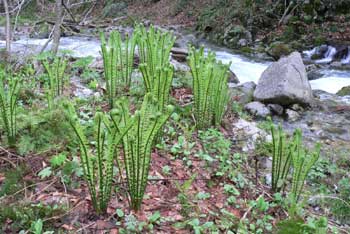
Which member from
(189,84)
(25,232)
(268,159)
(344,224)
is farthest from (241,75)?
(25,232)

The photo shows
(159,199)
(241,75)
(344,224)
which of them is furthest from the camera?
(241,75)

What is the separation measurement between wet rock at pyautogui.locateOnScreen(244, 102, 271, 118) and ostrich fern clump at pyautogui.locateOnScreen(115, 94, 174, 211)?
3567 mm

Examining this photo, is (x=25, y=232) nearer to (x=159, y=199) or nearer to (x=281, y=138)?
(x=159, y=199)

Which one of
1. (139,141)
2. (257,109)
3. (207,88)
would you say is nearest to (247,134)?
(207,88)

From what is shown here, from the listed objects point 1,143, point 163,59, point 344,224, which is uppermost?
point 163,59

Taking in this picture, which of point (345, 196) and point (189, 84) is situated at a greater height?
point (189, 84)

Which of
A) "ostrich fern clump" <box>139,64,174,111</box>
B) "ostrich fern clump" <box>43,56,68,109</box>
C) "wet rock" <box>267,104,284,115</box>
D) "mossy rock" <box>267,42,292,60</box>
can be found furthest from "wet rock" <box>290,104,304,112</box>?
"mossy rock" <box>267,42,292,60</box>

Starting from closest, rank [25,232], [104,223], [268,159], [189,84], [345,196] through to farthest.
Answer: [25,232] → [104,223] → [345,196] → [268,159] → [189,84]

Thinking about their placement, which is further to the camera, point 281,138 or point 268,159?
point 268,159

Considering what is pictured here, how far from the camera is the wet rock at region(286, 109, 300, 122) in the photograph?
537 cm

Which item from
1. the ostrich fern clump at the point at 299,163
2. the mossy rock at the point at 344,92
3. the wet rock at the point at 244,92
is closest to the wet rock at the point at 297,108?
the wet rock at the point at 244,92

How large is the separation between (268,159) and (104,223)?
2003mm

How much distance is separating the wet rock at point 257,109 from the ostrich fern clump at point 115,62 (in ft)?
6.95

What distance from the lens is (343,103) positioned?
20.3ft
